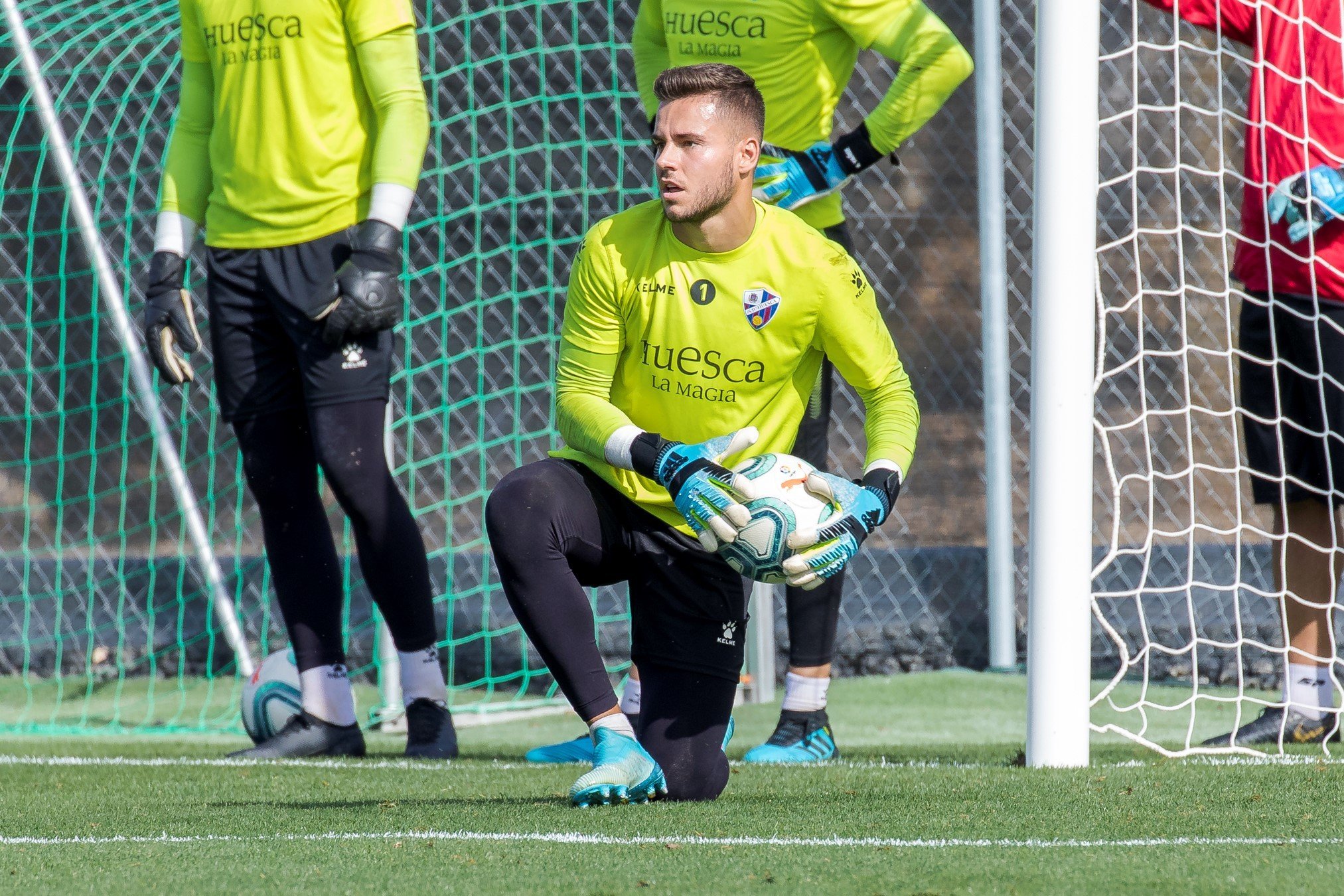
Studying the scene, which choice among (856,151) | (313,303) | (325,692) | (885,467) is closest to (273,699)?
(325,692)

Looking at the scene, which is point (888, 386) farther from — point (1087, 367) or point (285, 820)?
point (285, 820)

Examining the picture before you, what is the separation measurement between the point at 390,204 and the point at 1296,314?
7.48 feet

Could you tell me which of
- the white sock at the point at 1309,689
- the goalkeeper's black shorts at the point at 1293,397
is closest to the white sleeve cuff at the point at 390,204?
the goalkeeper's black shorts at the point at 1293,397

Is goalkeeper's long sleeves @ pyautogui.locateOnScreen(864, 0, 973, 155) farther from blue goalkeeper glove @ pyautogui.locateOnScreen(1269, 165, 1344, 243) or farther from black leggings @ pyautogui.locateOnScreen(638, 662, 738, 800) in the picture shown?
black leggings @ pyautogui.locateOnScreen(638, 662, 738, 800)

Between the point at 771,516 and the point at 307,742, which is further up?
the point at 771,516

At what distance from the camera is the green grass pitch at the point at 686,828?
2.11 m

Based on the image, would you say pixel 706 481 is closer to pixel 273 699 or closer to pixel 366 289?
pixel 366 289

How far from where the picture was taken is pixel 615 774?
2725 mm

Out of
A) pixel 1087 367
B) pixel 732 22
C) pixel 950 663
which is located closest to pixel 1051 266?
pixel 1087 367

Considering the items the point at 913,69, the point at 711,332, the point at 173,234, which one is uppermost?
the point at 913,69

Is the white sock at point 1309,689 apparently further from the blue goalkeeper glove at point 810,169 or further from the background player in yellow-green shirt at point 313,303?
the background player in yellow-green shirt at point 313,303

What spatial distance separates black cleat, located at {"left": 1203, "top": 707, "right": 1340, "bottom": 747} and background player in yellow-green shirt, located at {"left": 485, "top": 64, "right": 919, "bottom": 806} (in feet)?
4.65

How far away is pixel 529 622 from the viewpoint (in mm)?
2826

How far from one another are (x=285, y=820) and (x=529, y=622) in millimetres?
548
